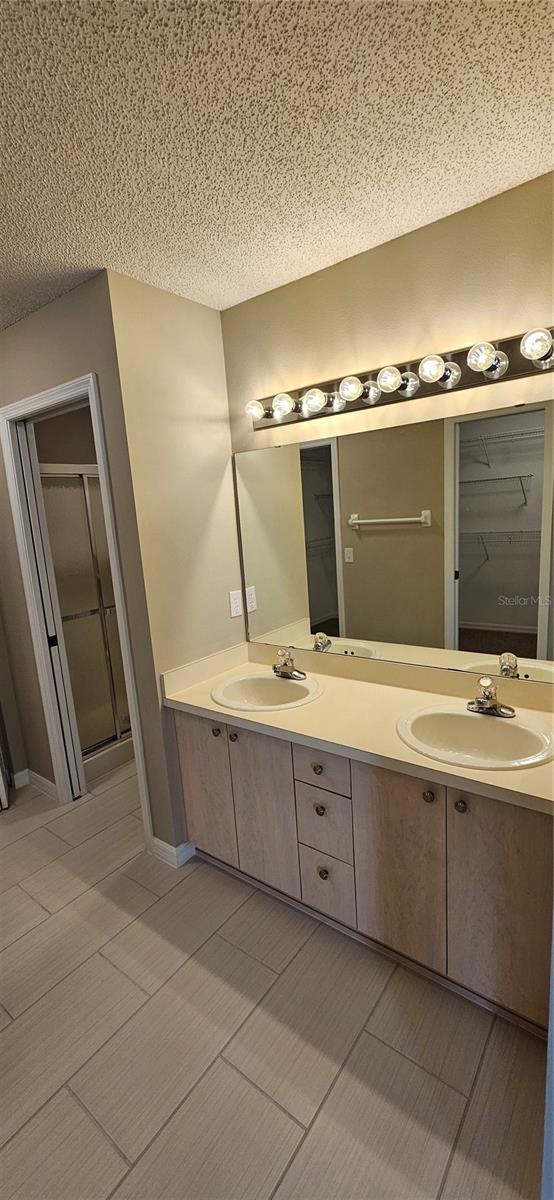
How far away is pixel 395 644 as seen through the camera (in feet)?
6.63

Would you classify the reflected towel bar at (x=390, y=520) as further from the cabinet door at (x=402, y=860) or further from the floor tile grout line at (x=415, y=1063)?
the floor tile grout line at (x=415, y=1063)

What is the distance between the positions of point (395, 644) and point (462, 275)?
1275mm

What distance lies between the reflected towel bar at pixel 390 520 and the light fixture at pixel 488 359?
19.0 inches

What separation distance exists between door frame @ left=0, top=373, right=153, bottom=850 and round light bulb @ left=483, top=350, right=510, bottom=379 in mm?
1388

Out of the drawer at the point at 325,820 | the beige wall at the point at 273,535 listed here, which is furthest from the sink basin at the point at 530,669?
the beige wall at the point at 273,535

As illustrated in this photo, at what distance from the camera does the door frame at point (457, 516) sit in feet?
5.29

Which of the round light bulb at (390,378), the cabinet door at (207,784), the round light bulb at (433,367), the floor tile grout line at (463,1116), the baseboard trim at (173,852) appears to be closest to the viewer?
the floor tile grout line at (463,1116)

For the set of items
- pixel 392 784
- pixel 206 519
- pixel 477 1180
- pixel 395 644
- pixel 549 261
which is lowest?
pixel 477 1180

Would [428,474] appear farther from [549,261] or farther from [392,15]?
[392,15]

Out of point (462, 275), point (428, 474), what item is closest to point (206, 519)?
point (428, 474)

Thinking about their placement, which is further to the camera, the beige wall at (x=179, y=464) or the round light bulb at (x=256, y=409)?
the round light bulb at (x=256, y=409)

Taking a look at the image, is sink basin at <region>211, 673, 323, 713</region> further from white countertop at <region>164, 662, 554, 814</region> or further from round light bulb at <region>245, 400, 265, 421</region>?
round light bulb at <region>245, 400, 265, 421</region>

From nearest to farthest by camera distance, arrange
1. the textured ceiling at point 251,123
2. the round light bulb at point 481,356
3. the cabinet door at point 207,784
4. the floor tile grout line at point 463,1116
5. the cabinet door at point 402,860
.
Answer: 1. the textured ceiling at point 251,123
2. the floor tile grout line at point 463,1116
3. the cabinet door at point 402,860
4. the round light bulb at point 481,356
5. the cabinet door at point 207,784

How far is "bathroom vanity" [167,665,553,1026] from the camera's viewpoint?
4.38 feet
